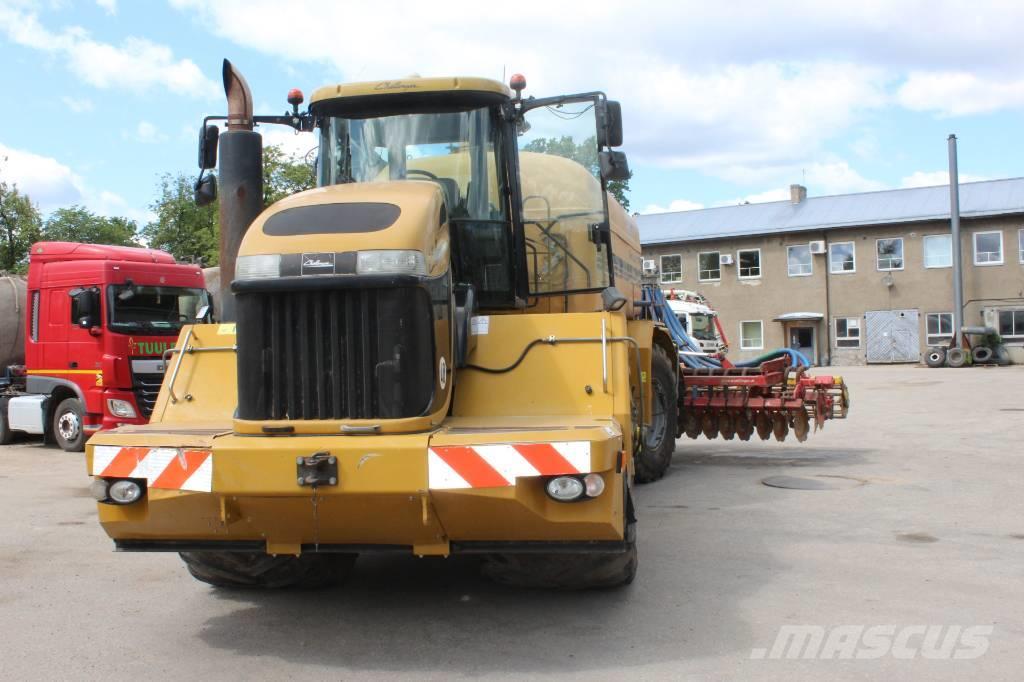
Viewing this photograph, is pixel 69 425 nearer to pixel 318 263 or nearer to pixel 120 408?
pixel 120 408

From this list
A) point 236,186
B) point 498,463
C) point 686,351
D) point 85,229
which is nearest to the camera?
point 498,463

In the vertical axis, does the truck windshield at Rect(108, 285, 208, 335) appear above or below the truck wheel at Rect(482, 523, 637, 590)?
above

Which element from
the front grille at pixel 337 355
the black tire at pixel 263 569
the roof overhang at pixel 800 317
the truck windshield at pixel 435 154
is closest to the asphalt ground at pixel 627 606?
the black tire at pixel 263 569

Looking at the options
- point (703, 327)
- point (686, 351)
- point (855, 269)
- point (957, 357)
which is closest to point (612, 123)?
point (686, 351)

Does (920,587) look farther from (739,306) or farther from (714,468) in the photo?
(739,306)

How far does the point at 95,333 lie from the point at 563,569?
1047 cm

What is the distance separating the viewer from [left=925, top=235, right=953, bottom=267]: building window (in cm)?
4053

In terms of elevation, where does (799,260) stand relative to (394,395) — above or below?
above

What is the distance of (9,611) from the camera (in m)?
5.61

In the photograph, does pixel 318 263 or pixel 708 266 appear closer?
pixel 318 263

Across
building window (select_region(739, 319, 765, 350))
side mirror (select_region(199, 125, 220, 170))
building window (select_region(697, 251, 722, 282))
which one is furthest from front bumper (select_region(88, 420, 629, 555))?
building window (select_region(697, 251, 722, 282))

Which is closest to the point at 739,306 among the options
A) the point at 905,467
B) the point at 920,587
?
the point at 905,467

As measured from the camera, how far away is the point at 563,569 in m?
5.30

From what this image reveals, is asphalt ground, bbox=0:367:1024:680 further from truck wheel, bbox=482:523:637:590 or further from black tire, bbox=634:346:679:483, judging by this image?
black tire, bbox=634:346:679:483
